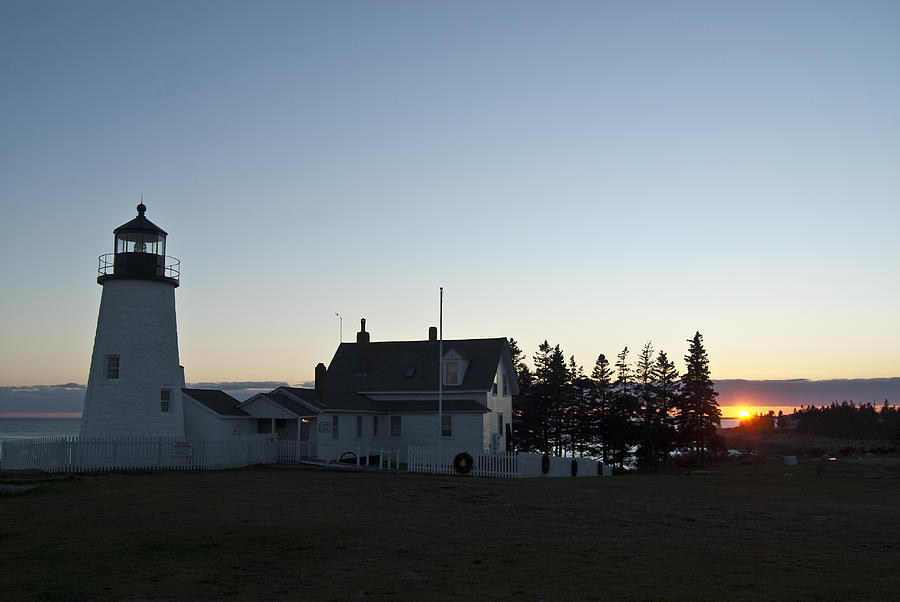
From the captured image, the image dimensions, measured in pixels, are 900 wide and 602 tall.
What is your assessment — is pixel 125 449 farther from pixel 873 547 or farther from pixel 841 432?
pixel 841 432

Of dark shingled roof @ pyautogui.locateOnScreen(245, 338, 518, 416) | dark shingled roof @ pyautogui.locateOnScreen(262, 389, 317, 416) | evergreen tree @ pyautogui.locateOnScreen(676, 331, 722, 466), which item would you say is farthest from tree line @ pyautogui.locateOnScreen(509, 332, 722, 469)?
dark shingled roof @ pyautogui.locateOnScreen(262, 389, 317, 416)

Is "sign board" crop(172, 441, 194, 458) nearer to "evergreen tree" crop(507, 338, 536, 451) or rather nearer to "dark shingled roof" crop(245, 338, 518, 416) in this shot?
"dark shingled roof" crop(245, 338, 518, 416)

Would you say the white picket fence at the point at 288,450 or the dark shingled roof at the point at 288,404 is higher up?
the dark shingled roof at the point at 288,404

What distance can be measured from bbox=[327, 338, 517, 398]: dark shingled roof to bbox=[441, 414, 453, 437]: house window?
226cm

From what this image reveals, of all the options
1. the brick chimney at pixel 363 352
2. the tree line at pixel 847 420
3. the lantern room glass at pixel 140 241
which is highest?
the lantern room glass at pixel 140 241

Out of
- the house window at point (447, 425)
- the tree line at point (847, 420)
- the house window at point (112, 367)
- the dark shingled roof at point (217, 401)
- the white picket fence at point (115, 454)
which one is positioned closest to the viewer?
the white picket fence at point (115, 454)

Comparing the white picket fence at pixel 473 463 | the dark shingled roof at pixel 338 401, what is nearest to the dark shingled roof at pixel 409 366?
the dark shingled roof at pixel 338 401

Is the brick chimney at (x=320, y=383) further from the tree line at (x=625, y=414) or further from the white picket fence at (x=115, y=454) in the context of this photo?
the tree line at (x=625, y=414)

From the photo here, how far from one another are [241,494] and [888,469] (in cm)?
2995

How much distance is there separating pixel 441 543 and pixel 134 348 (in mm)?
24657

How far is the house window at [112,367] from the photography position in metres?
34.4

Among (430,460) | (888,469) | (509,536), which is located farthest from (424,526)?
(888,469)

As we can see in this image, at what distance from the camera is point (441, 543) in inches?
594

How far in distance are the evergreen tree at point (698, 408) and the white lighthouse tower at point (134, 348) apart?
150 feet
